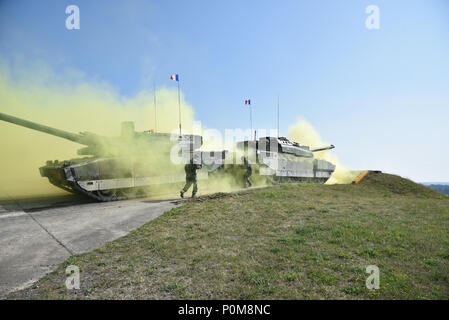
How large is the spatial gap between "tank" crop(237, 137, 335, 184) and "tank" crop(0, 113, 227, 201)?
110 inches

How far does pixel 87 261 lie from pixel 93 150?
8422mm

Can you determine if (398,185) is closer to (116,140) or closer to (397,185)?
(397,185)

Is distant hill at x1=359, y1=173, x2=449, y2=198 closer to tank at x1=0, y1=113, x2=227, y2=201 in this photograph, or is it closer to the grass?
the grass

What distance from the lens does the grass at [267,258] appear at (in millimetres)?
3225

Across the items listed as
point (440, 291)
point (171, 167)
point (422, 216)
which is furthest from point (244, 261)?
point (171, 167)

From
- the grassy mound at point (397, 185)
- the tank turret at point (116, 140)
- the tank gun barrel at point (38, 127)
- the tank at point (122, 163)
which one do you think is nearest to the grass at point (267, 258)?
the tank at point (122, 163)

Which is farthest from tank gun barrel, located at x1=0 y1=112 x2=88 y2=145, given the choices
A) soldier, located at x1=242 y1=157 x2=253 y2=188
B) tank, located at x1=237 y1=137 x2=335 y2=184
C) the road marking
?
tank, located at x1=237 y1=137 x2=335 y2=184

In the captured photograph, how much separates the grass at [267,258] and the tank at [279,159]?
795cm

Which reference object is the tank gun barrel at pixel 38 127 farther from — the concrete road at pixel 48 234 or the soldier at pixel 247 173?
the soldier at pixel 247 173

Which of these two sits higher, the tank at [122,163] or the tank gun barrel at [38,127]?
the tank gun barrel at [38,127]

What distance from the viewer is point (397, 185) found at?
13883mm

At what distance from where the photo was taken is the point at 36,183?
56.9 ft

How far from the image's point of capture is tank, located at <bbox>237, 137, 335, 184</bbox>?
48.9ft

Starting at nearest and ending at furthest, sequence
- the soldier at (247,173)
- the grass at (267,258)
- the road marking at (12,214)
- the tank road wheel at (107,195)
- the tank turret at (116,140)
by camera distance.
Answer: the grass at (267,258), the road marking at (12,214), the tank road wheel at (107,195), the tank turret at (116,140), the soldier at (247,173)
